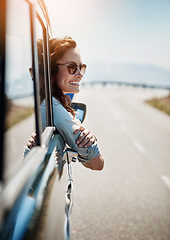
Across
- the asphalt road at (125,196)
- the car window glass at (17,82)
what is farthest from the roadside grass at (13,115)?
the asphalt road at (125,196)

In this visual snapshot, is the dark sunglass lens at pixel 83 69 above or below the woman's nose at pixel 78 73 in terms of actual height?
above

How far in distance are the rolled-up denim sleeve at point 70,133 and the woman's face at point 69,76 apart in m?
0.15

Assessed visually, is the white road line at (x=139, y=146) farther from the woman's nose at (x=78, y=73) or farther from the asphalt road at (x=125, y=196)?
the woman's nose at (x=78, y=73)

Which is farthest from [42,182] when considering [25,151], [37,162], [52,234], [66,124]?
[66,124]

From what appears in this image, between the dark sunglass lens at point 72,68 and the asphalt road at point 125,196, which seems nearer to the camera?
the dark sunglass lens at point 72,68

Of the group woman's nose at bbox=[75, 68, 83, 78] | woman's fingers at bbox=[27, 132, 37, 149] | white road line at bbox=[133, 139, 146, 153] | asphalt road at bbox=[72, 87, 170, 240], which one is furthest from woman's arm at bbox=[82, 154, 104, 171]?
white road line at bbox=[133, 139, 146, 153]

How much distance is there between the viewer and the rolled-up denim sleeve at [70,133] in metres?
1.54

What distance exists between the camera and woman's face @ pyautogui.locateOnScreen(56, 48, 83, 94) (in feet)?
5.50

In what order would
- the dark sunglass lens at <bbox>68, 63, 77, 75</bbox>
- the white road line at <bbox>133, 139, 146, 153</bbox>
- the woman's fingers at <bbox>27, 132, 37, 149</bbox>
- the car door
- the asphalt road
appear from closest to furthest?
the car door
the woman's fingers at <bbox>27, 132, 37, 149</bbox>
the dark sunglass lens at <bbox>68, 63, 77, 75</bbox>
the asphalt road
the white road line at <bbox>133, 139, 146, 153</bbox>

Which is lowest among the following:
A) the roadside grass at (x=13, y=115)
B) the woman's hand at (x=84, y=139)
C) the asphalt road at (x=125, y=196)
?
the asphalt road at (x=125, y=196)

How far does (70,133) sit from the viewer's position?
153 cm

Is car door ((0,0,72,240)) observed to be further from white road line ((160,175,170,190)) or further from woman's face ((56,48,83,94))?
white road line ((160,175,170,190))

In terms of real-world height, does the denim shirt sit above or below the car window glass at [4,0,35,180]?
below

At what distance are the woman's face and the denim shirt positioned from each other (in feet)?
0.46
